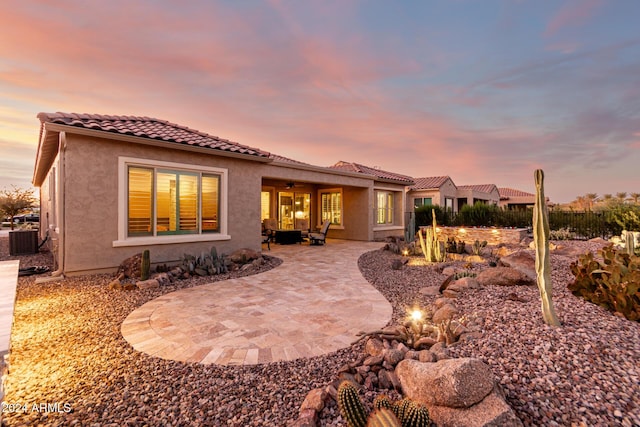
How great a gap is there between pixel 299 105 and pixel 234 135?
4.58 meters

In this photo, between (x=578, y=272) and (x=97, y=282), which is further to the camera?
(x=97, y=282)

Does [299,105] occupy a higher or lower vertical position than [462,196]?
higher

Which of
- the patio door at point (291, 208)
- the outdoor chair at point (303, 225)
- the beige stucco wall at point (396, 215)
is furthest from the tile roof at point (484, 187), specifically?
the outdoor chair at point (303, 225)

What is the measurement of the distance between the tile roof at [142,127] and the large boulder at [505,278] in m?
6.95

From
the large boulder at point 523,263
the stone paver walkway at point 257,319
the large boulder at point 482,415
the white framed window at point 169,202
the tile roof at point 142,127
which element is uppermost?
the tile roof at point 142,127

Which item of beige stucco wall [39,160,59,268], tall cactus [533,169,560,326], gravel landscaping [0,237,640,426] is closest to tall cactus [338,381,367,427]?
gravel landscaping [0,237,640,426]

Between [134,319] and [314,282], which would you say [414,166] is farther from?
[134,319]

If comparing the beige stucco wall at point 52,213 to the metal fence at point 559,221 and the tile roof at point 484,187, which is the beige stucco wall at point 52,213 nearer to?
the metal fence at point 559,221

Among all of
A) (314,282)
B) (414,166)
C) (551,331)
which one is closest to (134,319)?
(314,282)

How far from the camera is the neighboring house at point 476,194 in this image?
2705cm

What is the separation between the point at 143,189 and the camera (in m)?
7.25

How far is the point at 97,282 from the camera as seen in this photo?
6.01 meters

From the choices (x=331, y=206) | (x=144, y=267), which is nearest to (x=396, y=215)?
(x=331, y=206)

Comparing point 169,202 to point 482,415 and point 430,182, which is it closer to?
point 482,415
